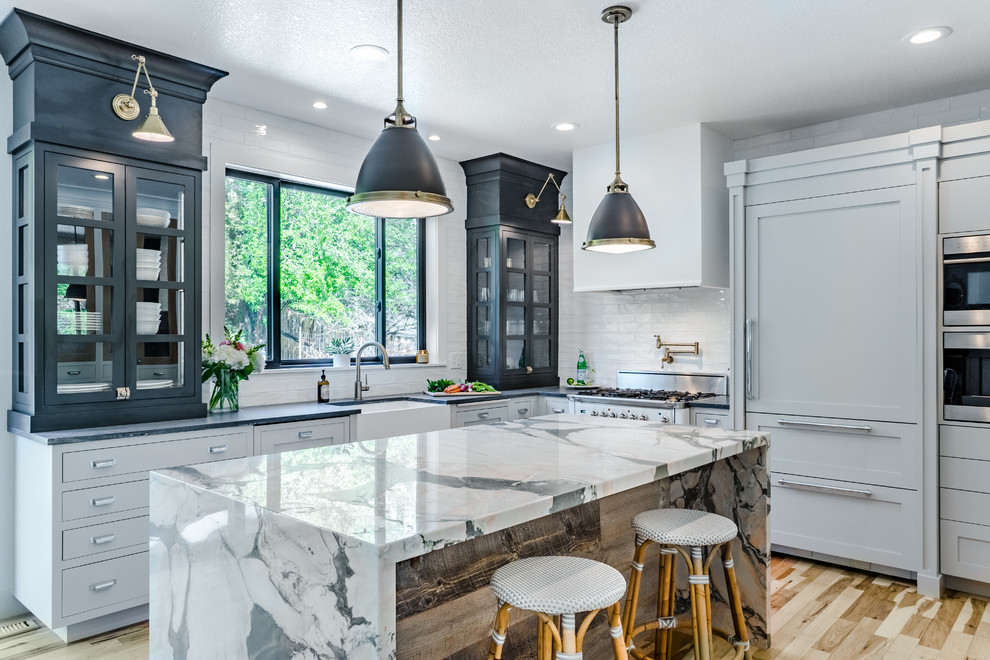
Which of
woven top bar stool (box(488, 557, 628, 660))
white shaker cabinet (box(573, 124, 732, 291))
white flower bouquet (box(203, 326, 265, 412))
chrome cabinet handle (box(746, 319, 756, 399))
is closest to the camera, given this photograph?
woven top bar stool (box(488, 557, 628, 660))

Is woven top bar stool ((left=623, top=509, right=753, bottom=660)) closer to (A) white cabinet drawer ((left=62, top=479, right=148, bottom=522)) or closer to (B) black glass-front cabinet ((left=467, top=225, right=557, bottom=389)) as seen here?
(A) white cabinet drawer ((left=62, top=479, right=148, bottom=522))

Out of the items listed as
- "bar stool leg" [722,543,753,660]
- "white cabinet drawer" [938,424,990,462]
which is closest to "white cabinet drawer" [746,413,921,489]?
"white cabinet drawer" [938,424,990,462]

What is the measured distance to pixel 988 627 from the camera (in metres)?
3.04

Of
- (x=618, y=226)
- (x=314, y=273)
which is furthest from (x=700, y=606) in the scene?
(x=314, y=273)

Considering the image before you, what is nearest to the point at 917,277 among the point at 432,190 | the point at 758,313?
the point at 758,313

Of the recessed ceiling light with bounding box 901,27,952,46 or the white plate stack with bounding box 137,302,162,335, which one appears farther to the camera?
the white plate stack with bounding box 137,302,162,335

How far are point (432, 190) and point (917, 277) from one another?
275cm

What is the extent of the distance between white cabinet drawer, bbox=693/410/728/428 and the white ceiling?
183cm

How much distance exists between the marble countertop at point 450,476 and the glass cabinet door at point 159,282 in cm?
140

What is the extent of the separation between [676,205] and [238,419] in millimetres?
2935

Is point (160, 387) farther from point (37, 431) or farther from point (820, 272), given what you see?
point (820, 272)

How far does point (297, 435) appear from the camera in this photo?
11.9 feet

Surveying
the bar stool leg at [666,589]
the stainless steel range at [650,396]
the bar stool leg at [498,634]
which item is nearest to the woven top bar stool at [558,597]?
the bar stool leg at [498,634]

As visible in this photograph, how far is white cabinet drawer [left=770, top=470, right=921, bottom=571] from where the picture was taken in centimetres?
353
